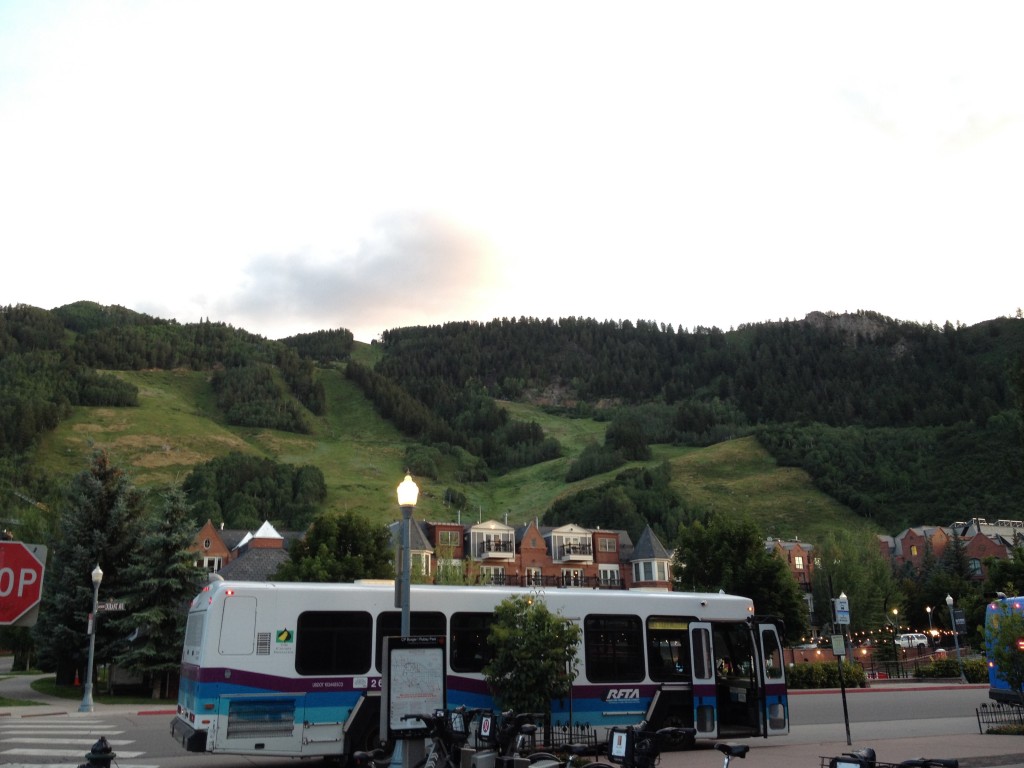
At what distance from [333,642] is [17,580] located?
10585 mm

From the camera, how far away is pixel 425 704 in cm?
1306

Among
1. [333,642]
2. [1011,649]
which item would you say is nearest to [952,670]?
[1011,649]

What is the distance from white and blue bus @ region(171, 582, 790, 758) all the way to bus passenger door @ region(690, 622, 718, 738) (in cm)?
3

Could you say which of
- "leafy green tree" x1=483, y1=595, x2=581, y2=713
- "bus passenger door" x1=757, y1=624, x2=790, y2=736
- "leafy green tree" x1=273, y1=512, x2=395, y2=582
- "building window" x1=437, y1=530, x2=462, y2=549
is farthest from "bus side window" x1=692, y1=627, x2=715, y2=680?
"building window" x1=437, y1=530, x2=462, y2=549

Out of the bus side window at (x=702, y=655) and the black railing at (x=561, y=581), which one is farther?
the black railing at (x=561, y=581)

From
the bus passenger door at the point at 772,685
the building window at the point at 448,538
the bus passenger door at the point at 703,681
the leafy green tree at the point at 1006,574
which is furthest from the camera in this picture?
the building window at the point at 448,538

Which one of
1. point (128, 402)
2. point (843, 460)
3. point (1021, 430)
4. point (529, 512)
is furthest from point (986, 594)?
point (128, 402)

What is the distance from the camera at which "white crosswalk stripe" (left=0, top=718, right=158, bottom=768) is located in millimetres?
16562

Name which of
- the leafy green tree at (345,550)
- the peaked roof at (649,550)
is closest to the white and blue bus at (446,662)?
the leafy green tree at (345,550)

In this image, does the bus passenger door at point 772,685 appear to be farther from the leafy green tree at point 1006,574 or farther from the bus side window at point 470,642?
the leafy green tree at point 1006,574

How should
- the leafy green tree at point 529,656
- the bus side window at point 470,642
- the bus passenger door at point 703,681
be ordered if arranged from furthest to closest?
the bus passenger door at point 703,681
the bus side window at point 470,642
the leafy green tree at point 529,656

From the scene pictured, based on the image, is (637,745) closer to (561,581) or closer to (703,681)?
(703,681)

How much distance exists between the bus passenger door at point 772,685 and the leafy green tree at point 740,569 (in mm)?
34996

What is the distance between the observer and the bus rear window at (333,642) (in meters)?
Result: 15.9
